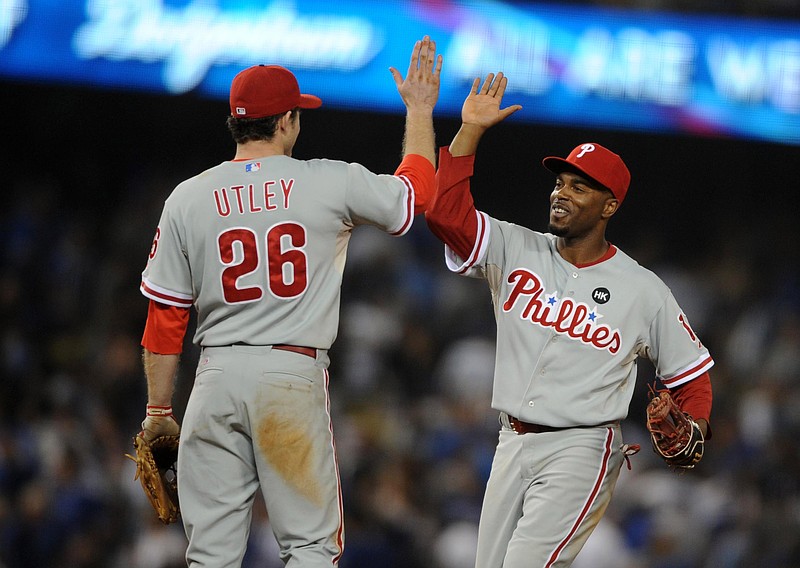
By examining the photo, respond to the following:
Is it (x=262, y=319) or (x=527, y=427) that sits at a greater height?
(x=262, y=319)

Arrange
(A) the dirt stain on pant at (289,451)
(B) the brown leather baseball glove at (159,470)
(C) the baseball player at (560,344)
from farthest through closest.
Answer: (C) the baseball player at (560,344) → (B) the brown leather baseball glove at (159,470) → (A) the dirt stain on pant at (289,451)

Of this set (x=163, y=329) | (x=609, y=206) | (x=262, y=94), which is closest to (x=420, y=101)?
(x=262, y=94)

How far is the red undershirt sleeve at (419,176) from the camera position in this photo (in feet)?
10.0

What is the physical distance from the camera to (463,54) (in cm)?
684

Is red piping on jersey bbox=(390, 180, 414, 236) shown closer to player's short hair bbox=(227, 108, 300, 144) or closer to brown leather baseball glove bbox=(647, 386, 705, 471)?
player's short hair bbox=(227, 108, 300, 144)

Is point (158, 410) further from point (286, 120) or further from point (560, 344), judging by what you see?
point (560, 344)

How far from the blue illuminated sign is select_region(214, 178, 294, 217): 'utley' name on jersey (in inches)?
157

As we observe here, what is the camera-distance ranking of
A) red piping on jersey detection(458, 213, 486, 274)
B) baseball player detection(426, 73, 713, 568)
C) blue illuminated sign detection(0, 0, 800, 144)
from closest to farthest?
1. baseball player detection(426, 73, 713, 568)
2. red piping on jersey detection(458, 213, 486, 274)
3. blue illuminated sign detection(0, 0, 800, 144)

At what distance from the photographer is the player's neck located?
9.96 ft

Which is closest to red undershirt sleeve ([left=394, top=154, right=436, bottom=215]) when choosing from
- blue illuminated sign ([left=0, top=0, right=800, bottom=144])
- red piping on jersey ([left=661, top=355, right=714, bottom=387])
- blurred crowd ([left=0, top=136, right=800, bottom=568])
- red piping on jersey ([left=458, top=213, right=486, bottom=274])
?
red piping on jersey ([left=458, top=213, right=486, bottom=274])

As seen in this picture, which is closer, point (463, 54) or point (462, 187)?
point (462, 187)

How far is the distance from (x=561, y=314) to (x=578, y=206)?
0.33 meters

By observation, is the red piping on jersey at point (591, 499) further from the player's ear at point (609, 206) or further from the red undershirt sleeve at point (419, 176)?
the red undershirt sleeve at point (419, 176)

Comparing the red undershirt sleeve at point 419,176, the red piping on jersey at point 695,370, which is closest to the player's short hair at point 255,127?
the red undershirt sleeve at point 419,176
